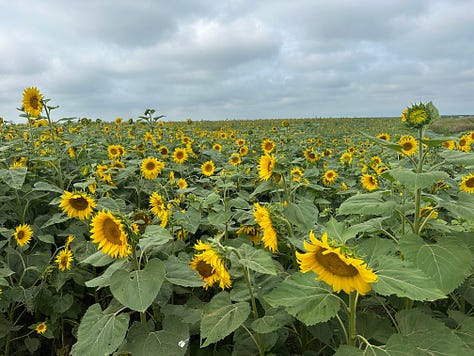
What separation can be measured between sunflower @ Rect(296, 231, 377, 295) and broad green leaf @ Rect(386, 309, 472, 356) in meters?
0.24

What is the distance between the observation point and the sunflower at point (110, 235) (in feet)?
5.76

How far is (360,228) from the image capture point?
1870mm

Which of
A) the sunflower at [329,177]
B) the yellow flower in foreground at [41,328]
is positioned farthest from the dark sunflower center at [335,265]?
the sunflower at [329,177]

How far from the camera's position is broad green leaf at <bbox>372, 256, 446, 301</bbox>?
1.24 metres

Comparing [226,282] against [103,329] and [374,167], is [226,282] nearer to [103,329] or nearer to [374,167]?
[103,329]

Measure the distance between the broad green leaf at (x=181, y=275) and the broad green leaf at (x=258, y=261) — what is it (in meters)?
0.26

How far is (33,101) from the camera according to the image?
178 inches

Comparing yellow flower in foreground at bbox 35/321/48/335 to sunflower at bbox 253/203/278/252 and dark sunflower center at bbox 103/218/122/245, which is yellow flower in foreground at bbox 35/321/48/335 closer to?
dark sunflower center at bbox 103/218/122/245

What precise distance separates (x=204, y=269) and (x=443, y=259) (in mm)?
1201

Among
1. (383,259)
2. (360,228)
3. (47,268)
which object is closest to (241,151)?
(47,268)

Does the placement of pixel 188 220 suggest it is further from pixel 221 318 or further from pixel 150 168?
pixel 150 168

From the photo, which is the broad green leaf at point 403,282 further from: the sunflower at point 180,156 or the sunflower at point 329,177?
the sunflower at point 180,156

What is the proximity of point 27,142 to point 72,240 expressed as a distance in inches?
174

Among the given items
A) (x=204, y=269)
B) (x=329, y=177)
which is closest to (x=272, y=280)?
(x=204, y=269)
